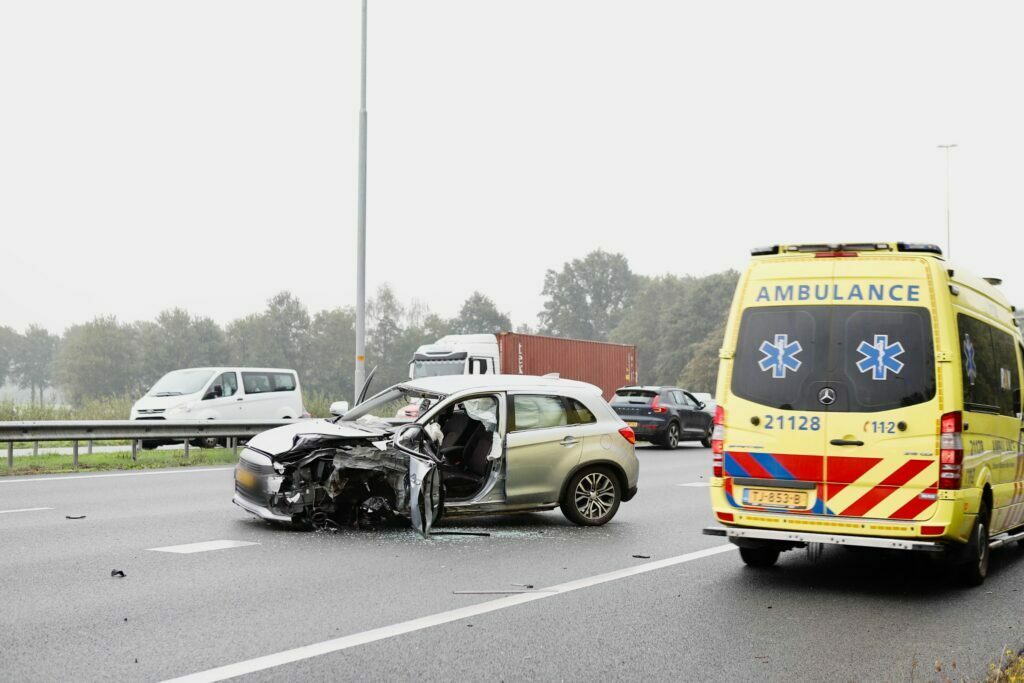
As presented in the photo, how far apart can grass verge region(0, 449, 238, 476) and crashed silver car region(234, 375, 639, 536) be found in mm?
→ 8071

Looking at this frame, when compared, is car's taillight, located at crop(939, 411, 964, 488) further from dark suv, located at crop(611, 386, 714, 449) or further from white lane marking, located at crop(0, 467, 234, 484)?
dark suv, located at crop(611, 386, 714, 449)

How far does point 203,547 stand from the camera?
32.0 feet

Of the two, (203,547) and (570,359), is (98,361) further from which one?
(203,547)

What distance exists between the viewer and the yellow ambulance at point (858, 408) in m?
7.89

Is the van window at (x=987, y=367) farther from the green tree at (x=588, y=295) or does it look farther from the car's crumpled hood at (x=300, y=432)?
the green tree at (x=588, y=295)

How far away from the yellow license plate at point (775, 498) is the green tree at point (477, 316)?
389ft

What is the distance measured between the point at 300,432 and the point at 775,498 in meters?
4.99

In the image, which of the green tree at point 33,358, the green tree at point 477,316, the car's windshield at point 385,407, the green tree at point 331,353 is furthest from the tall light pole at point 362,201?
the green tree at point 33,358

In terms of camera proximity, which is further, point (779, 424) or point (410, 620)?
point (779, 424)

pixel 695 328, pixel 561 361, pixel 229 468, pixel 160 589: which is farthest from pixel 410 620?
pixel 695 328

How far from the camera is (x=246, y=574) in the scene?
841 cm

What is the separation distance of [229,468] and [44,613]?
41.3ft

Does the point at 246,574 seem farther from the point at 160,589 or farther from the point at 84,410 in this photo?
the point at 84,410

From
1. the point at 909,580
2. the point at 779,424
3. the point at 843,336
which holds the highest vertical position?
the point at 843,336
